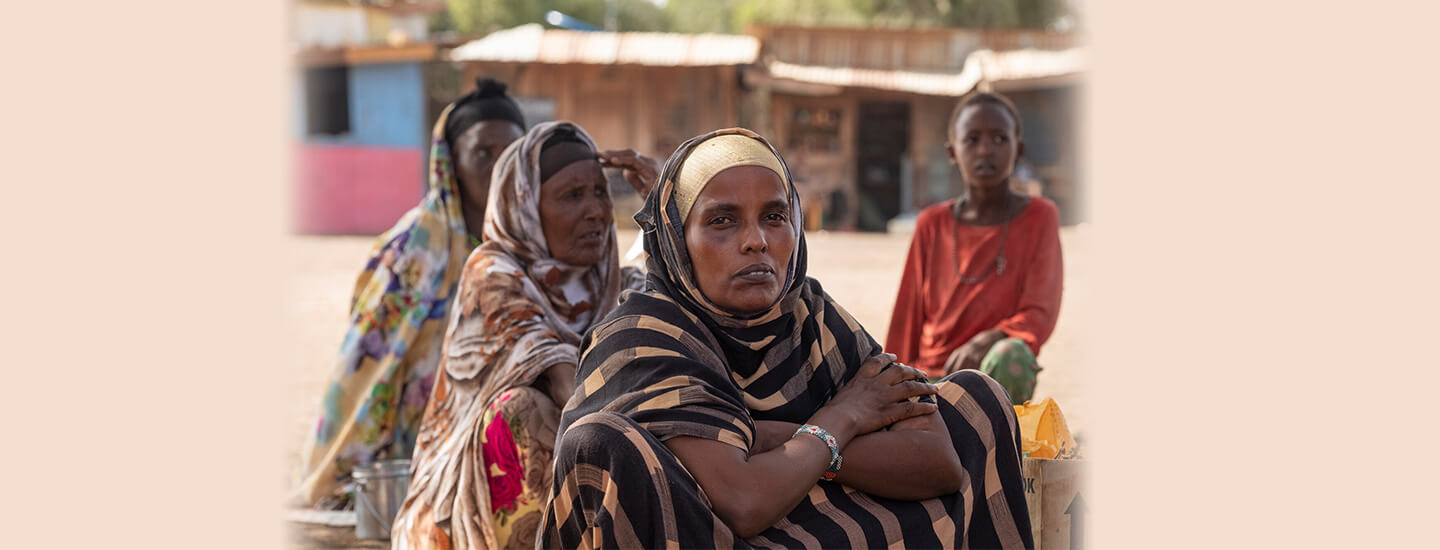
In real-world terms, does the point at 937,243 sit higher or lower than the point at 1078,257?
higher

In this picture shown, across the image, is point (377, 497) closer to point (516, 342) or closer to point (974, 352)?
point (516, 342)

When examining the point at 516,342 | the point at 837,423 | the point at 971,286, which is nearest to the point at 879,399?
the point at 837,423

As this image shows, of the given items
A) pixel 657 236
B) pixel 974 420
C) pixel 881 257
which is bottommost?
pixel 881 257

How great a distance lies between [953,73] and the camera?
23594 mm

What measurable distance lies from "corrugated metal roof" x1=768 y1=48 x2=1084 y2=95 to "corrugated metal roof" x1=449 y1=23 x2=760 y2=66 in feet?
3.73

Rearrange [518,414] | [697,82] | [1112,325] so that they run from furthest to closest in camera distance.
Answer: [697,82] → [518,414] → [1112,325]

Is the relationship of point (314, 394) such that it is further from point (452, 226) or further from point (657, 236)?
point (657, 236)

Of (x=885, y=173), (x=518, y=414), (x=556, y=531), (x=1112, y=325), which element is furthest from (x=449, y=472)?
(x=885, y=173)

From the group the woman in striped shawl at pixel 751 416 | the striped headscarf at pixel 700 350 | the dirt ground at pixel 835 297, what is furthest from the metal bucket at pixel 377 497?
the striped headscarf at pixel 700 350

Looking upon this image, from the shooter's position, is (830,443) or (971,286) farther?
(971,286)

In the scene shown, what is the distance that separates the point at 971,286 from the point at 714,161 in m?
3.02

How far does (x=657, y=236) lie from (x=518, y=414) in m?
1.07

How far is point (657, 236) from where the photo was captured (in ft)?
9.57

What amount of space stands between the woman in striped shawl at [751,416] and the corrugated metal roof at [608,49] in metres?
18.6
